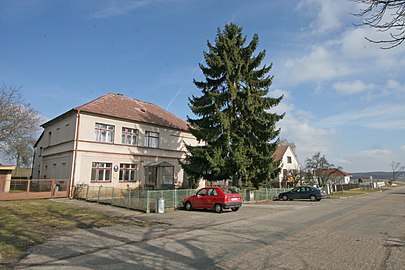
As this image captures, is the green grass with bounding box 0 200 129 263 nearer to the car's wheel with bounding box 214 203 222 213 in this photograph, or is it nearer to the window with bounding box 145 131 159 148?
the car's wheel with bounding box 214 203 222 213

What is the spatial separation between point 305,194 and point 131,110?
19879 mm

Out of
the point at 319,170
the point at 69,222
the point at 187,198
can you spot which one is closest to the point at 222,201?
the point at 187,198

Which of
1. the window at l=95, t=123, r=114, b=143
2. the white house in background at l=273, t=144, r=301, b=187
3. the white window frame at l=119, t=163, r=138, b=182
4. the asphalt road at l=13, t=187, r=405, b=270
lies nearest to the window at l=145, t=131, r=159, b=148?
the white window frame at l=119, t=163, r=138, b=182

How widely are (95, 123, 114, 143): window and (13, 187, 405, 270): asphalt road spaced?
16337 millimetres

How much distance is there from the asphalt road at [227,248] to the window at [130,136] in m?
17.8

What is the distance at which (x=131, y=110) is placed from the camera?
102 ft

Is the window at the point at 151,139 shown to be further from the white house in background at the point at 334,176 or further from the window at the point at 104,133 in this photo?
the white house in background at the point at 334,176

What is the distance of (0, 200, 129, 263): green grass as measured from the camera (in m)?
8.37

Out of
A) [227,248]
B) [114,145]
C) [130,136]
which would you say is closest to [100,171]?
[114,145]

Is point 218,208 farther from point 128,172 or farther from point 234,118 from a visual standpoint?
point 128,172

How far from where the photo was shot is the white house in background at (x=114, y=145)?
25312 millimetres

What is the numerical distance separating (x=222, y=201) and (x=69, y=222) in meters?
8.16

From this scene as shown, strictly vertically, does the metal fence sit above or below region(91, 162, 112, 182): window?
below

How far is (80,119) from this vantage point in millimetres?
25219
